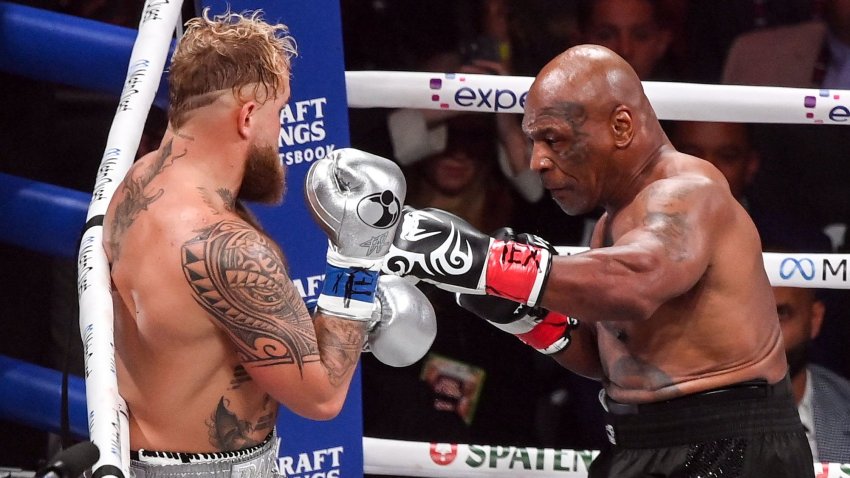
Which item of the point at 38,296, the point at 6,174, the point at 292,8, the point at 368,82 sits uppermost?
the point at 292,8

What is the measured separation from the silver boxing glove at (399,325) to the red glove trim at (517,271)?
0.61 feet

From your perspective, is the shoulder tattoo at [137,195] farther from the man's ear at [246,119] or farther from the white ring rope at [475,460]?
the white ring rope at [475,460]

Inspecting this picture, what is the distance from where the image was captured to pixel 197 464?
6.13 feet

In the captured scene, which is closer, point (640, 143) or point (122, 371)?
point (122, 371)

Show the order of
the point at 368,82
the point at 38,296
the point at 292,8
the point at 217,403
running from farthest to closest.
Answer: the point at 38,296, the point at 368,82, the point at 292,8, the point at 217,403

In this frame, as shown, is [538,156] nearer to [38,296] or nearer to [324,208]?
[324,208]

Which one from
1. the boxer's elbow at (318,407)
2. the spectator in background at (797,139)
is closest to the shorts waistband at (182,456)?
the boxer's elbow at (318,407)

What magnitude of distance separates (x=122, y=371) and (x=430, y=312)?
55cm

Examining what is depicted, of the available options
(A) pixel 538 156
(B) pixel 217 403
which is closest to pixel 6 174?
(B) pixel 217 403

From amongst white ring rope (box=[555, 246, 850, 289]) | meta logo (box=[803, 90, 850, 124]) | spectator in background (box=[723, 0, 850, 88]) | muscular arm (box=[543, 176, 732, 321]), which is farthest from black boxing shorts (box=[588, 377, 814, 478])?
spectator in background (box=[723, 0, 850, 88])

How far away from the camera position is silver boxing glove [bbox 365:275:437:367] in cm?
204

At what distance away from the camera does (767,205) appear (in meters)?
3.10

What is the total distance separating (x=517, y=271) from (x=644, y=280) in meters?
0.21

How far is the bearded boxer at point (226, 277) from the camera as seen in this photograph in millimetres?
1802
